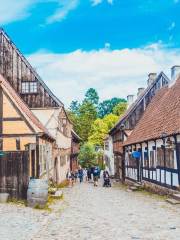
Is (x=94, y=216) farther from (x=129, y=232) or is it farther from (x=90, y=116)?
(x=90, y=116)

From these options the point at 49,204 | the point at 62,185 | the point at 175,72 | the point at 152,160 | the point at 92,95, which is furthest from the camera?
the point at 92,95

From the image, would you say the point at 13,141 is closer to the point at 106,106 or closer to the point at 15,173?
the point at 15,173

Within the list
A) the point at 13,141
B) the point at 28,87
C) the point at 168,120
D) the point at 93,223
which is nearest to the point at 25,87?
the point at 28,87

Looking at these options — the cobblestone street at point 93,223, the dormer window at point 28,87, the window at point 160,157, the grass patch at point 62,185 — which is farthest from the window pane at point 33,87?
the cobblestone street at point 93,223

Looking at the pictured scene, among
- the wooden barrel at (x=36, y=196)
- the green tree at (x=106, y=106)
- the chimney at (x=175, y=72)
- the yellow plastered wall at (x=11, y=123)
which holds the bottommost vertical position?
the wooden barrel at (x=36, y=196)

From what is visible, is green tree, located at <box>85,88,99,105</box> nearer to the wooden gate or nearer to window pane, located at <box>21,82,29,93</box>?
window pane, located at <box>21,82,29,93</box>

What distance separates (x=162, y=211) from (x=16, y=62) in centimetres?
1737

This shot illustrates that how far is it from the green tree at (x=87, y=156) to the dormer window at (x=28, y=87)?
3719cm

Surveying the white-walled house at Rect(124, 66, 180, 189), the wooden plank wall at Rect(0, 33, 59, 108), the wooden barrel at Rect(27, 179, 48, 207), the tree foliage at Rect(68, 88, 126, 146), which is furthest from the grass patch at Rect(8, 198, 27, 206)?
the tree foliage at Rect(68, 88, 126, 146)

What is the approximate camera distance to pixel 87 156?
68562mm

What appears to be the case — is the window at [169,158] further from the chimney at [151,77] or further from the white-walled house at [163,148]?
the chimney at [151,77]

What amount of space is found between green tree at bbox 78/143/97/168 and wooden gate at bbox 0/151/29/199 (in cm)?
4830

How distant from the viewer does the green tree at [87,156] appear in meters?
67.5

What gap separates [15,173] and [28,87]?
12278 millimetres
